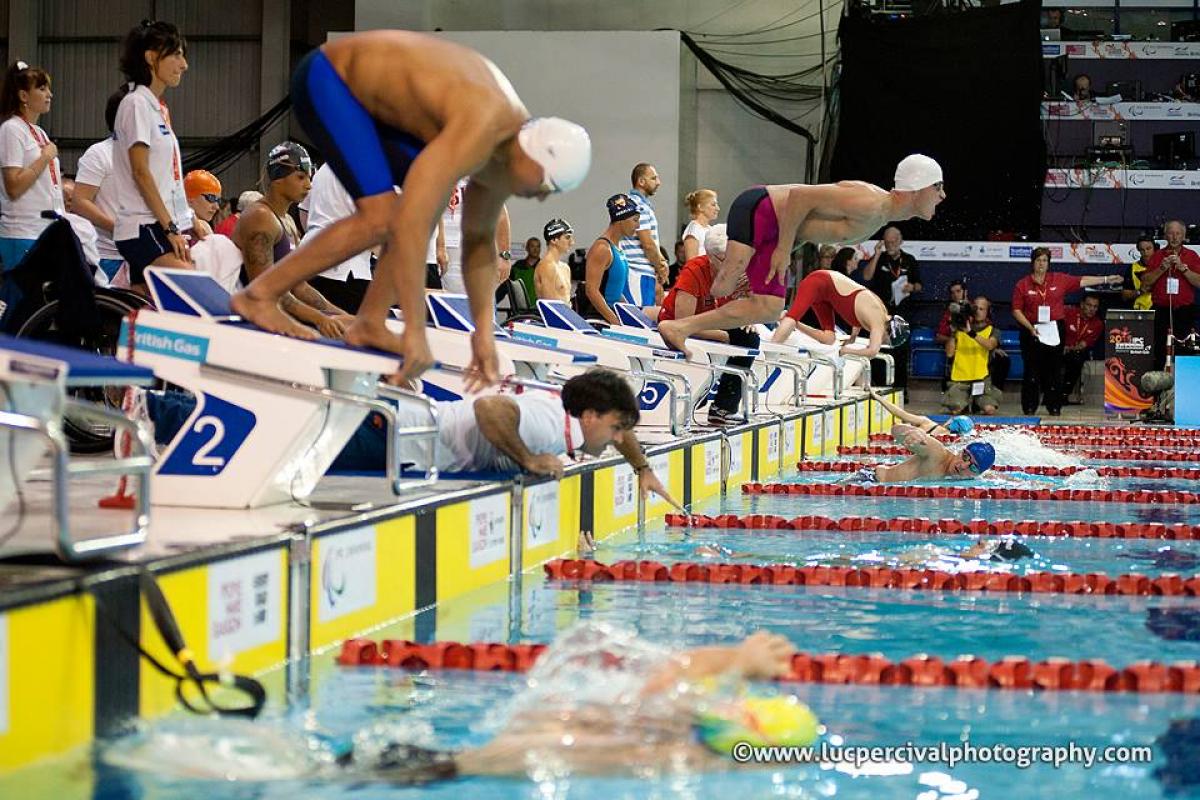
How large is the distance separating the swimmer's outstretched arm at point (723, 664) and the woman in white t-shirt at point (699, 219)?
7985 mm

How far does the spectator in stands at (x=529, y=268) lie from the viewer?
15.0 metres

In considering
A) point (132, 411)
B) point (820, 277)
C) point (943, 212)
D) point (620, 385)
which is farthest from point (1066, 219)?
point (132, 411)

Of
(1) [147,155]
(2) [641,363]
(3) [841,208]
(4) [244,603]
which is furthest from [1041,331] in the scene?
(4) [244,603]

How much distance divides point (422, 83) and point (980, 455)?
506 cm

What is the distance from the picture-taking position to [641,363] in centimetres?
786

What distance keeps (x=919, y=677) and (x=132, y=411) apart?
2.34 metres

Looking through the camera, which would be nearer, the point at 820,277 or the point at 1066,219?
the point at 820,277

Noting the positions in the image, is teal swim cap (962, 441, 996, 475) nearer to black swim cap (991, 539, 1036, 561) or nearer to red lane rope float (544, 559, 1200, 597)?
black swim cap (991, 539, 1036, 561)

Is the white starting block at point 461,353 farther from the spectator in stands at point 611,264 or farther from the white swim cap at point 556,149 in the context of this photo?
the spectator in stands at point 611,264

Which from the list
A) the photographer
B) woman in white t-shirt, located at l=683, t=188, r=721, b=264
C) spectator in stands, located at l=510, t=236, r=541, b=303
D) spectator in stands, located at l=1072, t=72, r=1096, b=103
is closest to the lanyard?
woman in white t-shirt, located at l=683, t=188, r=721, b=264

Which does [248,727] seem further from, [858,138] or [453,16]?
[453,16]

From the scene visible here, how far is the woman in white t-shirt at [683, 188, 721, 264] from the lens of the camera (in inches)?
426

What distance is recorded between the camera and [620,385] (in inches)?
210

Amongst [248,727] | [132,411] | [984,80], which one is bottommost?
[248,727]
